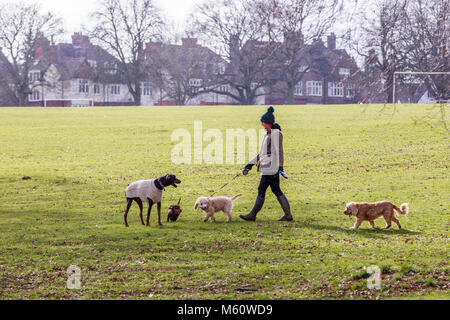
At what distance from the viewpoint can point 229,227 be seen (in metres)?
15.1

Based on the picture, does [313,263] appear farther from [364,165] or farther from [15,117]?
[15,117]

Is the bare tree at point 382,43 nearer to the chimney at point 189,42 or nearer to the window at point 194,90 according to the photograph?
the chimney at point 189,42

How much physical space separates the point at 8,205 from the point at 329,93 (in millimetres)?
88417

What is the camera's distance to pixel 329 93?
4102 inches

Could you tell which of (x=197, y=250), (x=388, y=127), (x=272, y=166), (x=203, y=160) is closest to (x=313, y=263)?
(x=197, y=250)

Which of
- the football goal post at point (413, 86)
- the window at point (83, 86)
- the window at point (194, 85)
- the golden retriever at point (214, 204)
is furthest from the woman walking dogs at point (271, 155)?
the window at point (83, 86)

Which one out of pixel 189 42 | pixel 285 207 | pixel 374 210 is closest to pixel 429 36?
pixel 374 210

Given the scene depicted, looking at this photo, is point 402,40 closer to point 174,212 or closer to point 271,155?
point 271,155

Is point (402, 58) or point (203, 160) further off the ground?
point (402, 58)

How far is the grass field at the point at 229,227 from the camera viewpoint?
10234 millimetres

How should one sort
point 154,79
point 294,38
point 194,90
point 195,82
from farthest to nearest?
point 195,82, point 154,79, point 194,90, point 294,38

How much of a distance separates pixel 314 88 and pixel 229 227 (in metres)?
91.6

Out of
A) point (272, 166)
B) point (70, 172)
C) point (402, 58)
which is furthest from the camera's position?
point (70, 172)

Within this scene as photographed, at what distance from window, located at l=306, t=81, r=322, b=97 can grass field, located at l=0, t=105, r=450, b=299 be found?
216ft
